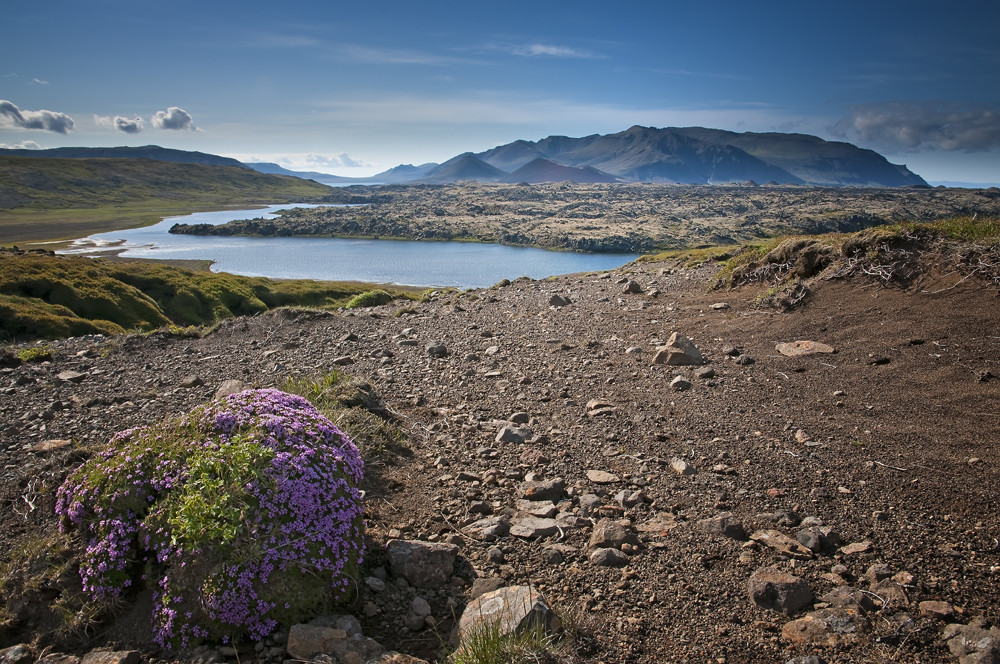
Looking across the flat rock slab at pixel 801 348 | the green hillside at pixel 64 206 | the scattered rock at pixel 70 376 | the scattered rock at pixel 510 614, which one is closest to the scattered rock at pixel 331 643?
the scattered rock at pixel 510 614

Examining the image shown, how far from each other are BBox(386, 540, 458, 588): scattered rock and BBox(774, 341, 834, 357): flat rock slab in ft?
22.7

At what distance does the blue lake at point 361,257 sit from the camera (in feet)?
200

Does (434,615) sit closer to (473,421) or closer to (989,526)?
(473,421)

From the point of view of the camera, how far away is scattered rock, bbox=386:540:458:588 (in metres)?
4.04

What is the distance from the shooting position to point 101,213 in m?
144

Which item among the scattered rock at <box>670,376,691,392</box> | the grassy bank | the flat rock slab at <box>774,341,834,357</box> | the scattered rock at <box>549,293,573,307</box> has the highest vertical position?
the scattered rock at <box>549,293,573,307</box>

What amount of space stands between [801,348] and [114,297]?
30850 millimetres

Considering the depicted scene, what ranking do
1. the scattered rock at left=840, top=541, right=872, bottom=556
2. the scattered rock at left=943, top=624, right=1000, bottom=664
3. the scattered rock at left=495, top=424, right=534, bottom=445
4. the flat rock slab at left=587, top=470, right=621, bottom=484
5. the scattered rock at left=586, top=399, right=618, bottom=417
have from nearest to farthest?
the scattered rock at left=943, top=624, right=1000, bottom=664, the scattered rock at left=840, top=541, right=872, bottom=556, the flat rock slab at left=587, top=470, right=621, bottom=484, the scattered rock at left=495, top=424, right=534, bottom=445, the scattered rock at left=586, top=399, right=618, bottom=417

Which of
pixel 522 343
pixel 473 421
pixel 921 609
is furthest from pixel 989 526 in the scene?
pixel 522 343

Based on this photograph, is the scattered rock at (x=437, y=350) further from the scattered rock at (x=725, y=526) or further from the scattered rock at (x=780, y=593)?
the scattered rock at (x=780, y=593)

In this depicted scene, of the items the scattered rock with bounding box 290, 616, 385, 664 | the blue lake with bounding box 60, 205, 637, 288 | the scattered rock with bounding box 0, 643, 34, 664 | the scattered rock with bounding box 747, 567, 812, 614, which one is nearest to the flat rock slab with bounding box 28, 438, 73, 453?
the scattered rock with bounding box 0, 643, 34, 664

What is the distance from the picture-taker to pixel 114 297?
27.0 meters

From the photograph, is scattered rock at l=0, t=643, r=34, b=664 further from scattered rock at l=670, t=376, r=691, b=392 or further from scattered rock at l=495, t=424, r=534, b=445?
scattered rock at l=670, t=376, r=691, b=392

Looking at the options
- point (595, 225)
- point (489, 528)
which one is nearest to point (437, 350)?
point (489, 528)
